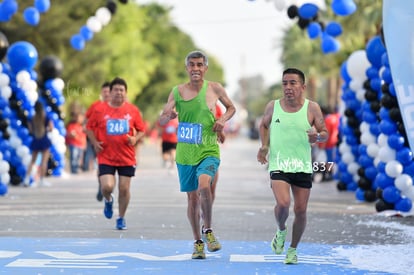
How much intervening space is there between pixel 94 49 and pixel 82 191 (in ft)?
91.7

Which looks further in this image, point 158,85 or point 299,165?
point 158,85

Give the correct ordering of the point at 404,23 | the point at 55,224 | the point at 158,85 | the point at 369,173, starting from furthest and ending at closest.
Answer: the point at 158,85
the point at 369,173
the point at 55,224
the point at 404,23

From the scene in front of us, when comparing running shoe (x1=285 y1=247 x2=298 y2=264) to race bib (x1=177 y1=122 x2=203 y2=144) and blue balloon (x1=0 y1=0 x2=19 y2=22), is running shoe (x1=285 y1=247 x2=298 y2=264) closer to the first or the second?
race bib (x1=177 y1=122 x2=203 y2=144)

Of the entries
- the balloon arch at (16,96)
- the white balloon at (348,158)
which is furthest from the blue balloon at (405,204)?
the balloon arch at (16,96)

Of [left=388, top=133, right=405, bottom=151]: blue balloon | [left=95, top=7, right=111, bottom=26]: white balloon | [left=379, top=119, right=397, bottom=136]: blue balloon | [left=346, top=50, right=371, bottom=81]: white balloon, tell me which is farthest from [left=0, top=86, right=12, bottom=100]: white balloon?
[left=388, top=133, right=405, bottom=151]: blue balloon

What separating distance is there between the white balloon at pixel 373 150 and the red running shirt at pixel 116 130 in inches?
216

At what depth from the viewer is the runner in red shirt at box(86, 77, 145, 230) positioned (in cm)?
1183

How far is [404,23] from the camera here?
8914mm

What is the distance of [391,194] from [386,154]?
682 millimetres

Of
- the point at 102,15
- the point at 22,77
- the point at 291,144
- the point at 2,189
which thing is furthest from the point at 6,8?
the point at 291,144

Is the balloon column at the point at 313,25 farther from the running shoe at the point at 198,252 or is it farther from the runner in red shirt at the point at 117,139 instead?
the running shoe at the point at 198,252

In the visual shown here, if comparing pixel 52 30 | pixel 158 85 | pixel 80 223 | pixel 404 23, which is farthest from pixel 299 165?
pixel 158 85

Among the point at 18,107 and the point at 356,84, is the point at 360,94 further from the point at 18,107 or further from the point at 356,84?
the point at 18,107

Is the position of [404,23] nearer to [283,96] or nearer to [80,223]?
[283,96]
